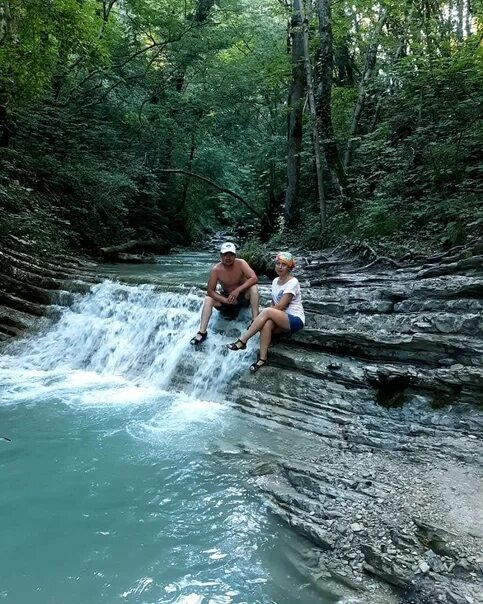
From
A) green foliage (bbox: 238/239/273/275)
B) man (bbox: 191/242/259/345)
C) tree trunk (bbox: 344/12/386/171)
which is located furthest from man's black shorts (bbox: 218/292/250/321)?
tree trunk (bbox: 344/12/386/171)

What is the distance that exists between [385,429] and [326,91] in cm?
1035

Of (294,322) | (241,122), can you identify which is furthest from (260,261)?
(241,122)

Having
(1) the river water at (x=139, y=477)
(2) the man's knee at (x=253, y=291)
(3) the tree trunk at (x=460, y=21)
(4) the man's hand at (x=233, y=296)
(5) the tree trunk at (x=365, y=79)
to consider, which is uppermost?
(3) the tree trunk at (x=460, y=21)

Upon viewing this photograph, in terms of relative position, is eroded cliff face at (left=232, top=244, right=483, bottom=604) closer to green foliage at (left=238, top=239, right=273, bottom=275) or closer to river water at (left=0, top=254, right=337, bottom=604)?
river water at (left=0, top=254, right=337, bottom=604)

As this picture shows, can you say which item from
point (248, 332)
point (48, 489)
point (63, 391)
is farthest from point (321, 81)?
point (48, 489)

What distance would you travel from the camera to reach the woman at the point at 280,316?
6.15 metres

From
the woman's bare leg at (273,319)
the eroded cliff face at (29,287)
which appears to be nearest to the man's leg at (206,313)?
the woman's bare leg at (273,319)

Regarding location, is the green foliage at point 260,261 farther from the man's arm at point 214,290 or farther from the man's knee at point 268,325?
the man's knee at point 268,325

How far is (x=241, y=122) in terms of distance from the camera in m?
20.1

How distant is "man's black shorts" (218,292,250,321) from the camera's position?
7141 millimetres

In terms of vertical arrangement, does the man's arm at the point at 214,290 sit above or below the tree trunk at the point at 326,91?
below

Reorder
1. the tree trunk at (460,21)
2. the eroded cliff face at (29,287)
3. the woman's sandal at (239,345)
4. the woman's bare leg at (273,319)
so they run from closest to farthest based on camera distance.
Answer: the woman's bare leg at (273,319) → the woman's sandal at (239,345) → the eroded cliff face at (29,287) → the tree trunk at (460,21)

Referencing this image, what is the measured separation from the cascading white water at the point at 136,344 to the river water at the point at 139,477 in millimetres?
25

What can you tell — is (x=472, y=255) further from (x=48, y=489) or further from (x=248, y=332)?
(x=48, y=489)
